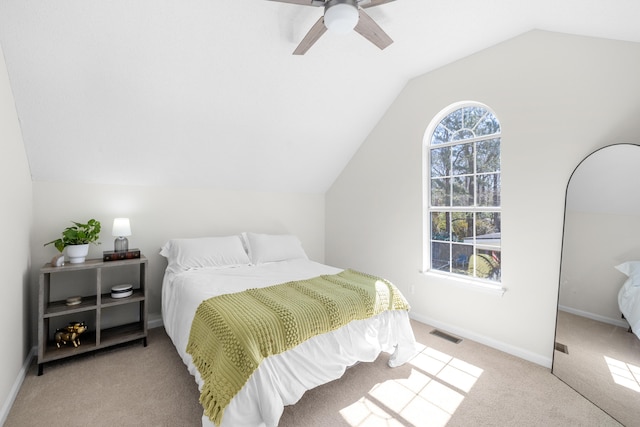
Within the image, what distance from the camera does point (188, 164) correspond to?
3.10 m

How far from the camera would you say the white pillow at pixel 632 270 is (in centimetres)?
184

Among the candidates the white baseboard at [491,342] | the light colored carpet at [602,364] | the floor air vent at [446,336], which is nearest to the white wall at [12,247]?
the floor air vent at [446,336]

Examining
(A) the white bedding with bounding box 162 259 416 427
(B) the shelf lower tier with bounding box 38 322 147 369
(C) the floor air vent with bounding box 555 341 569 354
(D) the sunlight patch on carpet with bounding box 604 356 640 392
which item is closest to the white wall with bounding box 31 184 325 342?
(B) the shelf lower tier with bounding box 38 322 147 369

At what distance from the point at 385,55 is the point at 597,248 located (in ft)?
7.64

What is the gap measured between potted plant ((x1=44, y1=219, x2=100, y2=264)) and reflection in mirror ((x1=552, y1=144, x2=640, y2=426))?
13.0 ft

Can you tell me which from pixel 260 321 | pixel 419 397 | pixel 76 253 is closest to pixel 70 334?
pixel 76 253

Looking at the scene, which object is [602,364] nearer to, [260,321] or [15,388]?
[260,321]

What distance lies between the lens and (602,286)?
202 centimetres

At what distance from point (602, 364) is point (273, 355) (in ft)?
7.24

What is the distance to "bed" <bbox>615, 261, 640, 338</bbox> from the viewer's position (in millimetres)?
1836

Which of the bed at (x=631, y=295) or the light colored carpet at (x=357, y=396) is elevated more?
the bed at (x=631, y=295)

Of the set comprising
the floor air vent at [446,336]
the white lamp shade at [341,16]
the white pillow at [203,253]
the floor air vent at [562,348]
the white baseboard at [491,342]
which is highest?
the white lamp shade at [341,16]

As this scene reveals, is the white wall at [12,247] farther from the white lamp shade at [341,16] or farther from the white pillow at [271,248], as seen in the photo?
the white lamp shade at [341,16]

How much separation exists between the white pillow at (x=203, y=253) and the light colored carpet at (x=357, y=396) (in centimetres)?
83
